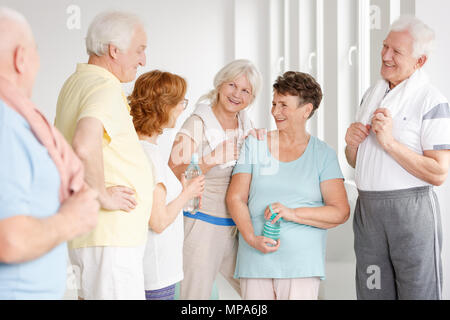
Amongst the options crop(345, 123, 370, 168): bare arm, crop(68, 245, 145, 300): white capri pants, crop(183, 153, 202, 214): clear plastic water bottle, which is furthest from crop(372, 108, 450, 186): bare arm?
crop(68, 245, 145, 300): white capri pants

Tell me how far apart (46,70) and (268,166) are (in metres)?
4.66

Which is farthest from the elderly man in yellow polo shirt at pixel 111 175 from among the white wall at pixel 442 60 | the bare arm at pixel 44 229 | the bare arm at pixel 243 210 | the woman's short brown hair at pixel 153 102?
the white wall at pixel 442 60

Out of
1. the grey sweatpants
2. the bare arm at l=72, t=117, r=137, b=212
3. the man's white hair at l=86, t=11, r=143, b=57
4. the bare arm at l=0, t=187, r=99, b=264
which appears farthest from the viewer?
the grey sweatpants

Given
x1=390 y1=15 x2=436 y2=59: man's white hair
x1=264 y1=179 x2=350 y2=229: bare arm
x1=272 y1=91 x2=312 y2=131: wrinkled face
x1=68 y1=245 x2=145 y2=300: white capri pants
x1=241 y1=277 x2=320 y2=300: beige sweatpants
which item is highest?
x1=390 y1=15 x2=436 y2=59: man's white hair

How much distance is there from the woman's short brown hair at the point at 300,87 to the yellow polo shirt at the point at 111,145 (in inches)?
31.2

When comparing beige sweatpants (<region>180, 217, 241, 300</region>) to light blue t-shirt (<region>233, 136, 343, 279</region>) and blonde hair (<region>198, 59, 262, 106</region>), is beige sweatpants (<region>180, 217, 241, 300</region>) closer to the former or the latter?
light blue t-shirt (<region>233, 136, 343, 279</region>)

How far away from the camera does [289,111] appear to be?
7.25 ft

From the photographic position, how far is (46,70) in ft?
20.1

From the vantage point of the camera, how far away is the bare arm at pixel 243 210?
Result: 212 cm

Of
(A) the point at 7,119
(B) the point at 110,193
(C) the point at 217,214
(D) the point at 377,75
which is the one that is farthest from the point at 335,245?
(A) the point at 7,119

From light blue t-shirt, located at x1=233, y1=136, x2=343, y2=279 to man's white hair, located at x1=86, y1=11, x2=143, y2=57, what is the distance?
76 centimetres

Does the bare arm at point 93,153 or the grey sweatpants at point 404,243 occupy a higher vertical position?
the bare arm at point 93,153

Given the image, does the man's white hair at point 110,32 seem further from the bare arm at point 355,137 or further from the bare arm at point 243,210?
the bare arm at point 355,137

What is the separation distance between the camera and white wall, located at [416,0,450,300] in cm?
251
